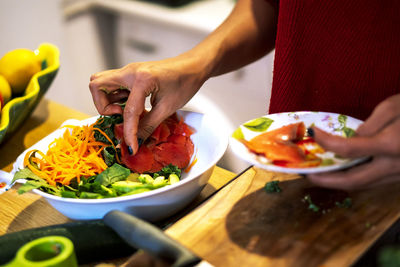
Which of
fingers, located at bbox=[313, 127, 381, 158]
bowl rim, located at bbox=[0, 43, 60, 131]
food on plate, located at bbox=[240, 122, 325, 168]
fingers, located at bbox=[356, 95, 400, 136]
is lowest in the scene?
bowl rim, located at bbox=[0, 43, 60, 131]

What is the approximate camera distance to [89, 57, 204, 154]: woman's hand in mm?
1132

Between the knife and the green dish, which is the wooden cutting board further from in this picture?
the green dish

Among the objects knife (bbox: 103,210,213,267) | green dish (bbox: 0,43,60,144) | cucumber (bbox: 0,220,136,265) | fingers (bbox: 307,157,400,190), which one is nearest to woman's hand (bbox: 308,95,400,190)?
fingers (bbox: 307,157,400,190)

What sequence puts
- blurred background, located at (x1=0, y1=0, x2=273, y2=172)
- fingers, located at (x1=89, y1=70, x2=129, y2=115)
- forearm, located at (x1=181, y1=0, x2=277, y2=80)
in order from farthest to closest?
blurred background, located at (x1=0, y1=0, x2=273, y2=172) < forearm, located at (x1=181, y1=0, x2=277, y2=80) < fingers, located at (x1=89, y1=70, x2=129, y2=115)

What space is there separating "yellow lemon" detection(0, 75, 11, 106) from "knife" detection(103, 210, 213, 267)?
2.71 ft

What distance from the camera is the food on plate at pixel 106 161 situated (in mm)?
1040

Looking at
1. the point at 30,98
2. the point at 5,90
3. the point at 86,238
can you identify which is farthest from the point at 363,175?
the point at 5,90

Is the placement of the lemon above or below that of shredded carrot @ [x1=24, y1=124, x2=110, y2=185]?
above

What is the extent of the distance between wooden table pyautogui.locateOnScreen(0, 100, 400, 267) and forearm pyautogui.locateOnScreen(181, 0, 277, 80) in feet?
1.46

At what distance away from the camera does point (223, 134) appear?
46.4 inches

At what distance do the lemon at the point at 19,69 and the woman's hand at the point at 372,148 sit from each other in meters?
1.15

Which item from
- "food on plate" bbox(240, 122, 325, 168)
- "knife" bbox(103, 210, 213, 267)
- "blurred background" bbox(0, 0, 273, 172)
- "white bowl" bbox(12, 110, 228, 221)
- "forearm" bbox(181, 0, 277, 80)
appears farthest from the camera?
"blurred background" bbox(0, 0, 273, 172)

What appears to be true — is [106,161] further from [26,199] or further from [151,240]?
[151,240]

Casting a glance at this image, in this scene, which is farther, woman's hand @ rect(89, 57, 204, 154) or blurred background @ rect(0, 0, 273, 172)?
blurred background @ rect(0, 0, 273, 172)
